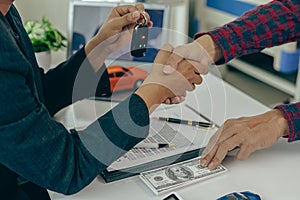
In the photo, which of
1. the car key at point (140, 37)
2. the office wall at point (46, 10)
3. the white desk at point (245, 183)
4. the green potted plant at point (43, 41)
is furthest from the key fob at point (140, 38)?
the office wall at point (46, 10)

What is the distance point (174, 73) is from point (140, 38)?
114 mm

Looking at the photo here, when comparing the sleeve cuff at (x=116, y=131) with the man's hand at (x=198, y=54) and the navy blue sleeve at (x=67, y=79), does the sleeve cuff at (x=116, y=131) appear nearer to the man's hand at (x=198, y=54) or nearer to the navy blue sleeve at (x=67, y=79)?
the man's hand at (x=198, y=54)

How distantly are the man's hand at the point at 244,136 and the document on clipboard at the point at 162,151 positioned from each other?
3 cm

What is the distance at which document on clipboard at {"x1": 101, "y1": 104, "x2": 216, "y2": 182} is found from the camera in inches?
33.2

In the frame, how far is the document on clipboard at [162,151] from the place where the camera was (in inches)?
33.2

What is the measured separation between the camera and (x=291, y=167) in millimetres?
893

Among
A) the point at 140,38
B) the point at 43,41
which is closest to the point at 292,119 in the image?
the point at 140,38

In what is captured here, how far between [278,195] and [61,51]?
3.11ft

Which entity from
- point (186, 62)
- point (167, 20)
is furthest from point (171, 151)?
point (167, 20)

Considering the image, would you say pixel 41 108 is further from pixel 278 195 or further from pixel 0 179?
pixel 278 195

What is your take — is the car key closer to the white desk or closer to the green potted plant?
the white desk

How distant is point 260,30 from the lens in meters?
1.06

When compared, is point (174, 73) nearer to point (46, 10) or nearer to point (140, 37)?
point (140, 37)

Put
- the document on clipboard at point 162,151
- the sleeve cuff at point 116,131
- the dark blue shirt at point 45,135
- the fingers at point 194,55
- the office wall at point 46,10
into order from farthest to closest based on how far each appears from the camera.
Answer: the office wall at point 46,10, the fingers at point 194,55, the document on clipboard at point 162,151, the sleeve cuff at point 116,131, the dark blue shirt at point 45,135
